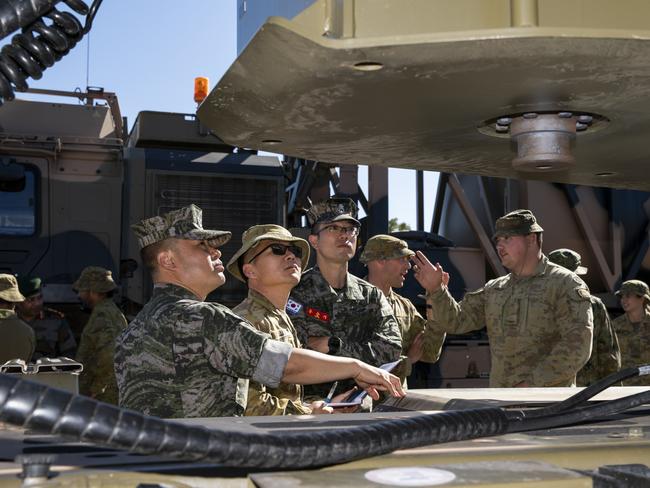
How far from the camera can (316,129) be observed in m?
1.78

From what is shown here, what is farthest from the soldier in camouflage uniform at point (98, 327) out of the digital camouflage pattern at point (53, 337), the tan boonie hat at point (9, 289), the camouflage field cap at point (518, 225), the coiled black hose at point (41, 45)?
the coiled black hose at point (41, 45)

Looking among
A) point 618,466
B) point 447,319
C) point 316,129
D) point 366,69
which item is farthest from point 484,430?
point 447,319

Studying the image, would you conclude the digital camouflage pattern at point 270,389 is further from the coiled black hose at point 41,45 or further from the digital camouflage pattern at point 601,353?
the digital camouflage pattern at point 601,353

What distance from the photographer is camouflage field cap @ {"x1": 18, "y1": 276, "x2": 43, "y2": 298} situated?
574 cm

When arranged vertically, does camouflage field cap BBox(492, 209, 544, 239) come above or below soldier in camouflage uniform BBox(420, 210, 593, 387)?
above

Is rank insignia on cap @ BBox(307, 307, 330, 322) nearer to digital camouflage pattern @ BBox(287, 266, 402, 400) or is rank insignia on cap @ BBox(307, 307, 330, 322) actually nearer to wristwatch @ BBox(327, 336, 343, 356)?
digital camouflage pattern @ BBox(287, 266, 402, 400)

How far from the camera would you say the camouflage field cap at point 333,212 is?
430 cm

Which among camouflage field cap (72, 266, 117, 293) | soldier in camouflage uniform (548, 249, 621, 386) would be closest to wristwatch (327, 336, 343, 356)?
camouflage field cap (72, 266, 117, 293)

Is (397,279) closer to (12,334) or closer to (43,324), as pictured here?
(12,334)

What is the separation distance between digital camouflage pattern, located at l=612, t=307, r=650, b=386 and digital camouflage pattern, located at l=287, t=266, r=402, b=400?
12.7ft

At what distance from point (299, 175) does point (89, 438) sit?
6.32 meters

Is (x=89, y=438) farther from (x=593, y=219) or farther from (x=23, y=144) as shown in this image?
(x=593, y=219)

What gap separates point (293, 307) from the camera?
4043 millimetres

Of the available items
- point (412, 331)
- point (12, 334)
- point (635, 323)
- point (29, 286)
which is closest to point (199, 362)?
point (412, 331)
